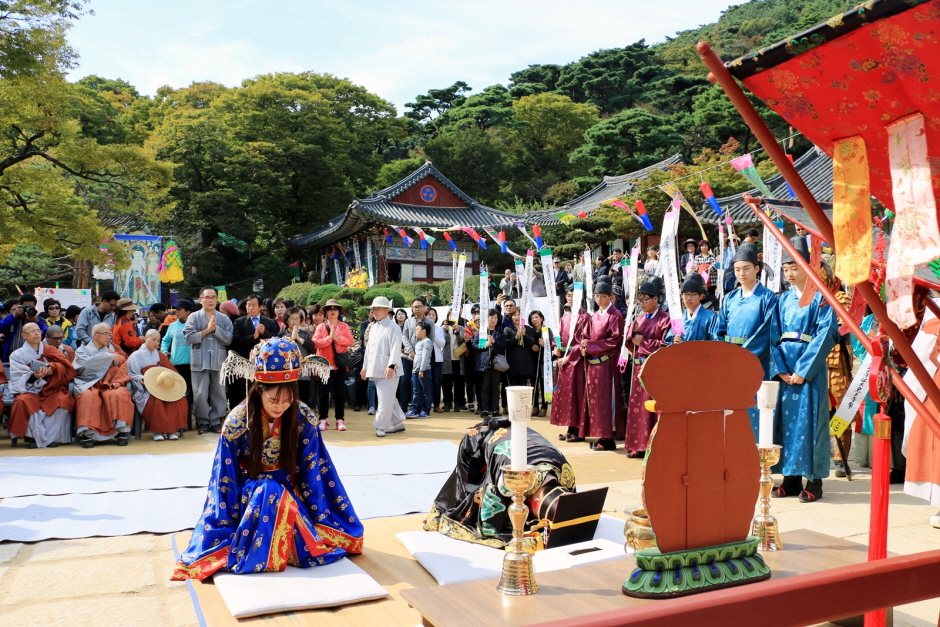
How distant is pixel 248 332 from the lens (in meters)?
8.22

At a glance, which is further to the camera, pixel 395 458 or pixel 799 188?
pixel 395 458

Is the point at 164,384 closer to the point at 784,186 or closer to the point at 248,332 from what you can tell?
the point at 248,332

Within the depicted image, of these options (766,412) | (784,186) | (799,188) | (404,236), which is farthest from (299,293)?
(799,188)

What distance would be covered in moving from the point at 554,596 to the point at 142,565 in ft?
8.34

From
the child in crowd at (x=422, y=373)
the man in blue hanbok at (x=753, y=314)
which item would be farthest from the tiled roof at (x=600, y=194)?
the man in blue hanbok at (x=753, y=314)

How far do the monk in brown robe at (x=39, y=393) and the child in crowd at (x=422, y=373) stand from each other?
4.11m

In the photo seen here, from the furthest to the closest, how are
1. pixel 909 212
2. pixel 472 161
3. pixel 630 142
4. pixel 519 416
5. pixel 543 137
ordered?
1. pixel 543 137
2. pixel 472 161
3. pixel 630 142
4. pixel 519 416
5. pixel 909 212

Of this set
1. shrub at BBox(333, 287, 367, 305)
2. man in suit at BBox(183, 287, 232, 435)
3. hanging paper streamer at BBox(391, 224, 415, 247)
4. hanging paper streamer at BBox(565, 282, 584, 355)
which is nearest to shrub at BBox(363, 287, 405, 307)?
shrub at BBox(333, 287, 367, 305)

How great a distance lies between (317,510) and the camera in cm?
359

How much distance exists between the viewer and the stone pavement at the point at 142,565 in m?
3.02

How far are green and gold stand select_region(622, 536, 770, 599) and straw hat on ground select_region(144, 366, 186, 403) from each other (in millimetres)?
6657

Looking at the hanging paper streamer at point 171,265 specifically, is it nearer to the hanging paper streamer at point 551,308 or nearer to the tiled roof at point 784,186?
→ the tiled roof at point 784,186

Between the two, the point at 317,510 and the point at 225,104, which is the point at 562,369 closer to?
the point at 317,510

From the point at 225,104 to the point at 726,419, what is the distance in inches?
1283
